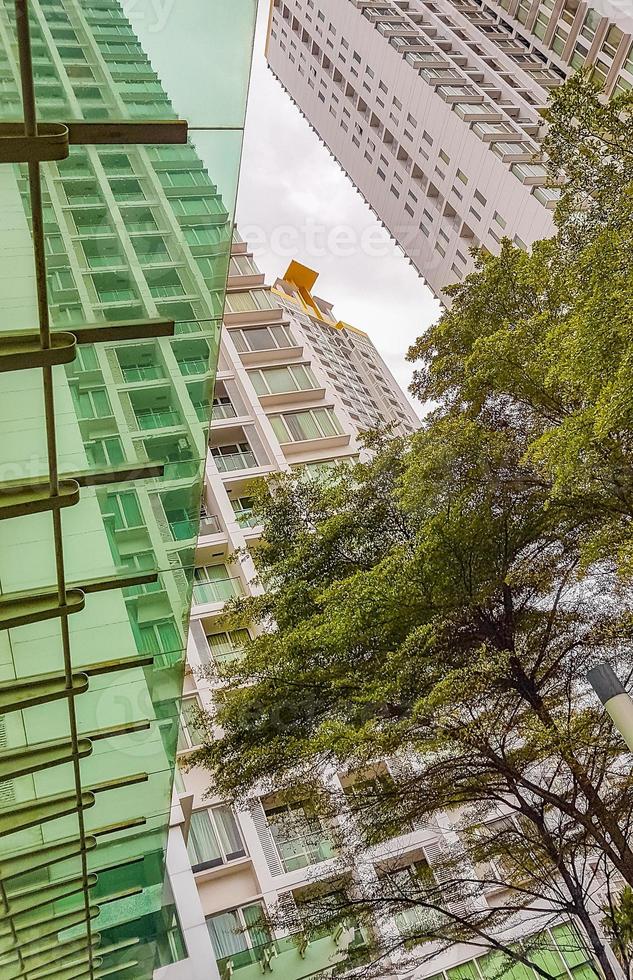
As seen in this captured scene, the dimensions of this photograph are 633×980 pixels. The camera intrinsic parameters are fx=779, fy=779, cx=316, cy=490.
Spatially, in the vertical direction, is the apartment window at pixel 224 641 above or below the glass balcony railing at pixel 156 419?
above

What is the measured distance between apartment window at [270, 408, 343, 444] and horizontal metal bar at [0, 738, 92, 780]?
20612 mm

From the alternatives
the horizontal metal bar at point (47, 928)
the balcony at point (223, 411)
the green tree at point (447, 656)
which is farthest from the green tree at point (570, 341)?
the balcony at point (223, 411)

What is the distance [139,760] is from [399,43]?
1557 inches

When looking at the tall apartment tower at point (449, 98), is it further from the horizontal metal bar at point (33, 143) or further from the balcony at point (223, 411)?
the horizontal metal bar at point (33, 143)

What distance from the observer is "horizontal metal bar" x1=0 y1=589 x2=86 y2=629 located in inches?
140

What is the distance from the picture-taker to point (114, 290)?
2.52 m

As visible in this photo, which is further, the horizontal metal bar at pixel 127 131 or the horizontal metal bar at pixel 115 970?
the horizontal metal bar at pixel 115 970

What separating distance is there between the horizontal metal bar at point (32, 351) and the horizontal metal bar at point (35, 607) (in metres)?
1.42

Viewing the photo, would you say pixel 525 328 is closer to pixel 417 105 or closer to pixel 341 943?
pixel 341 943

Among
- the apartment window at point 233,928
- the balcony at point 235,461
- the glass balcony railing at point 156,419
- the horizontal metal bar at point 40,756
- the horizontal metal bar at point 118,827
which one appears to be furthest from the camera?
the balcony at point 235,461

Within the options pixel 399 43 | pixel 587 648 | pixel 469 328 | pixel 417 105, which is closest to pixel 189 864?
pixel 587 648

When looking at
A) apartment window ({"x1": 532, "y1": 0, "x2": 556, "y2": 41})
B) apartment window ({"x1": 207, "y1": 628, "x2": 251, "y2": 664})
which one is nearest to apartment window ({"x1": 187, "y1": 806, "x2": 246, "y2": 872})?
apartment window ({"x1": 207, "y1": 628, "x2": 251, "y2": 664})

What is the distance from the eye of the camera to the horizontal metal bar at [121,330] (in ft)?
8.42

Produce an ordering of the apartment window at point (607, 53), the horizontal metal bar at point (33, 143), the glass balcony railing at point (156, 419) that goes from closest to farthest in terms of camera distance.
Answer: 1. the horizontal metal bar at point (33, 143)
2. the glass balcony railing at point (156, 419)
3. the apartment window at point (607, 53)
